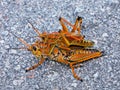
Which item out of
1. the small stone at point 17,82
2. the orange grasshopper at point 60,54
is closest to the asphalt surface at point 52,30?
the small stone at point 17,82

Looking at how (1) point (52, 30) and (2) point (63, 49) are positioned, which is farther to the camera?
(1) point (52, 30)

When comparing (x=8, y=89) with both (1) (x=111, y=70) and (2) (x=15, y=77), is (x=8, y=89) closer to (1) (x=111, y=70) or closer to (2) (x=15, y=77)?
(2) (x=15, y=77)

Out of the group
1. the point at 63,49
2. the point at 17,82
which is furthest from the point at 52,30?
the point at 17,82

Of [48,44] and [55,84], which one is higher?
[48,44]

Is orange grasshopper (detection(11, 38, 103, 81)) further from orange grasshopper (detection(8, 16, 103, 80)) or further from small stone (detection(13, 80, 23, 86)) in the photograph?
small stone (detection(13, 80, 23, 86))

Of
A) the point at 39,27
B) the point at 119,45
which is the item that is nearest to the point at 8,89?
the point at 39,27

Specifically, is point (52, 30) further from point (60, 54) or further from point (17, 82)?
point (17, 82)

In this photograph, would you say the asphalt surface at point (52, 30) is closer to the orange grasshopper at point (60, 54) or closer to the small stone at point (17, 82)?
the small stone at point (17, 82)
